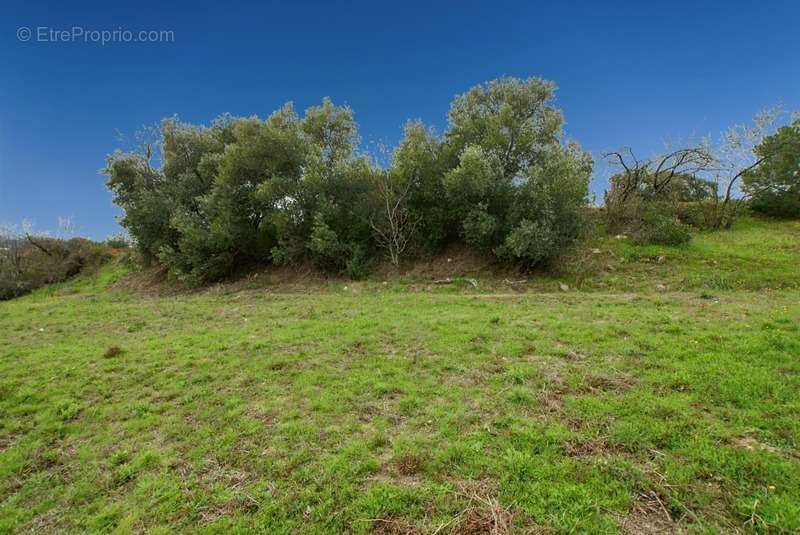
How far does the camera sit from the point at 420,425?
475cm

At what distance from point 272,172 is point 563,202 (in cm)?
1516

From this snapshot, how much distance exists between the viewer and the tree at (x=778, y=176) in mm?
24484

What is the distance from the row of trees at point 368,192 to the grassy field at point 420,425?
7.85 meters

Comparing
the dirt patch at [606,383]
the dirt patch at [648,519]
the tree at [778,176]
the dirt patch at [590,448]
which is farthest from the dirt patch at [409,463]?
the tree at [778,176]

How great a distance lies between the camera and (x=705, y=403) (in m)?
4.75

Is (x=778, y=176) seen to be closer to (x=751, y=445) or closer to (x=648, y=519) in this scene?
(x=751, y=445)

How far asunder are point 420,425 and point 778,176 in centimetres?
3431

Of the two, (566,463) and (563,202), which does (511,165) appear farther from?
(566,463)

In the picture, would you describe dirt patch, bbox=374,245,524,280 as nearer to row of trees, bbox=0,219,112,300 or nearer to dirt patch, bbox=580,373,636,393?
dirt patch, bbox=580,373,636,393

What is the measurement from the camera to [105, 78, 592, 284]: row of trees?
16.4 m

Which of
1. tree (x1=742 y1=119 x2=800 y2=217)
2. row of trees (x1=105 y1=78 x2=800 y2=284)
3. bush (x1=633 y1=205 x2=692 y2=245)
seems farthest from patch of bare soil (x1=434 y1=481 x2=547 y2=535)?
tree (x1=742 y1=119 x2=800 y2=217)

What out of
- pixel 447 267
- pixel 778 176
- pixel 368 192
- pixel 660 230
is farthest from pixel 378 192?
pixel 778 176

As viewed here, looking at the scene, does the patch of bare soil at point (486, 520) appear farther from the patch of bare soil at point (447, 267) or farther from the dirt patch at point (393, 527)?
the patch of bare soil at point (447, 267)

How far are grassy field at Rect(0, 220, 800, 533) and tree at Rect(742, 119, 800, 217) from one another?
22369 mm
